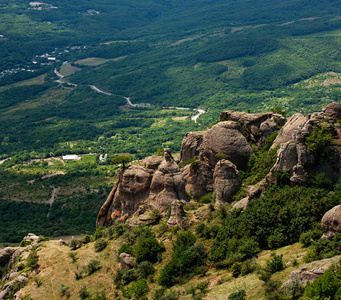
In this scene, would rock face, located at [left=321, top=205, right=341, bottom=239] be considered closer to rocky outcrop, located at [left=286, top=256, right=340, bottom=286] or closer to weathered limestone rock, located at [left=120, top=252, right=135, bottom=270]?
rocky outcrop, located at [left=286, top=256, right=340, bottom=286]

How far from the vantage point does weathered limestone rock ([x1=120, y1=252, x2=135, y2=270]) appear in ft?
142

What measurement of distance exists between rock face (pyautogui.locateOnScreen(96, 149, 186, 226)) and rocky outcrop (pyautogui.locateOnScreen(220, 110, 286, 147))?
11.9 meters

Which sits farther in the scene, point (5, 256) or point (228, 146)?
point (5, 256)

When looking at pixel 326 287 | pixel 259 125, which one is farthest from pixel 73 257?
pixel 326 287

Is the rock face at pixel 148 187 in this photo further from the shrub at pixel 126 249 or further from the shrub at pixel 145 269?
the shrub at pixel 145 269

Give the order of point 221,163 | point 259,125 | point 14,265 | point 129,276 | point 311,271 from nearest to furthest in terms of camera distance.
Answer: point 311,271
point 129,276
point 221,163
point 14,265
point 259,125

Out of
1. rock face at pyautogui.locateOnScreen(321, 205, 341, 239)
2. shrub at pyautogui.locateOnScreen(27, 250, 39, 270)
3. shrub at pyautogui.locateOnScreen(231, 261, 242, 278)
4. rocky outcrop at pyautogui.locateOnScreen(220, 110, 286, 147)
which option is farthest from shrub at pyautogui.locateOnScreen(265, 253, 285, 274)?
shrub at pyautogui.locateOnScreen(27, 250, 39, 270)

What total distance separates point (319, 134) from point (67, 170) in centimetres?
11594

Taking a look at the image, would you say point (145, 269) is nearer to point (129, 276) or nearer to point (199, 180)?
point (129, 276)

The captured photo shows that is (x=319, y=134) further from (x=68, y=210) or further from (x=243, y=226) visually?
(x=68, y=210)

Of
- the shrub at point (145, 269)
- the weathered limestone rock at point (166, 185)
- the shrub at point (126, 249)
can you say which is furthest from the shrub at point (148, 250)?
the weathered limestone rock at point (166, 185)

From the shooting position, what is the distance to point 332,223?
32031 mm

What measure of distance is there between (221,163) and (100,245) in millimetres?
16523

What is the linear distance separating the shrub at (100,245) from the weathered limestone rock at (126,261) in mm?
5814
